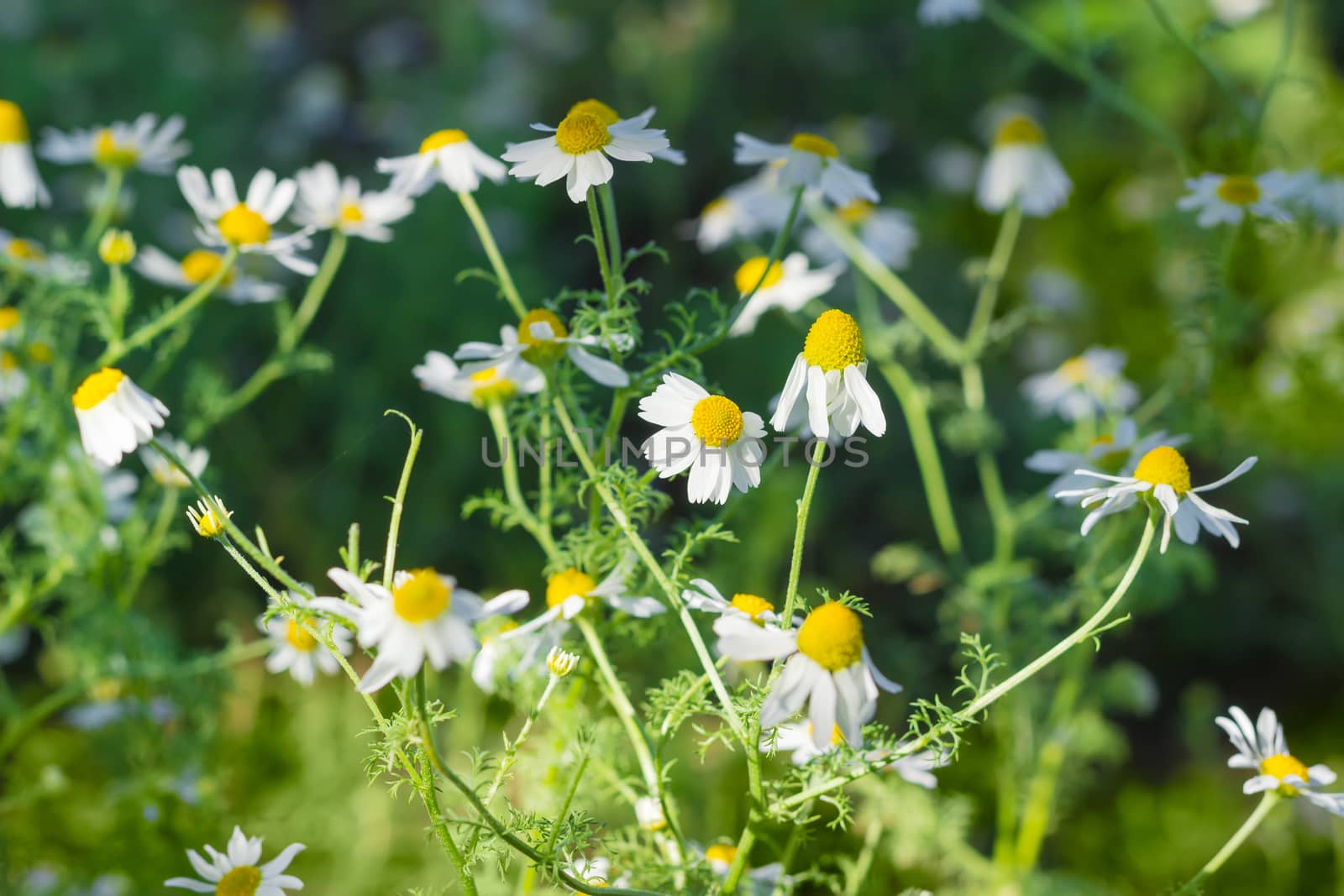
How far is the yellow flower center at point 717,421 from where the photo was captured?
31.5 inches

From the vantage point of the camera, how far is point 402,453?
101 inches

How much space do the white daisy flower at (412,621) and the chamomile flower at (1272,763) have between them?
586 millimetres

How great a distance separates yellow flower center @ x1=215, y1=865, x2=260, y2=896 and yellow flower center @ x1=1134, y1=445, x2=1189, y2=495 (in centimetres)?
73

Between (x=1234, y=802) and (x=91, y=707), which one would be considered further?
(x=1234, y=802)

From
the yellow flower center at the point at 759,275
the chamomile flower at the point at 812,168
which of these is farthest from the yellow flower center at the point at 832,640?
the yellow flower center at the point at 759,275

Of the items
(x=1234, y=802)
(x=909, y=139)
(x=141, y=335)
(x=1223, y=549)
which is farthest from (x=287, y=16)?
(x=1234, y=802)

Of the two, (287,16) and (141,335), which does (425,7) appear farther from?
(141,335)

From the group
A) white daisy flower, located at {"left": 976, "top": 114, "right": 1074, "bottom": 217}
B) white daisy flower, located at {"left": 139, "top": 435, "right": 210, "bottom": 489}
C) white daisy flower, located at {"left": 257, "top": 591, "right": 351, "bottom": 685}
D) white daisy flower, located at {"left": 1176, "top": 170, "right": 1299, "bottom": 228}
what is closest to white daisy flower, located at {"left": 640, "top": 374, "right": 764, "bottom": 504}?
white daisy flower, located at {"left": 257, "top": 591, "right": 351, "bottom": 685}

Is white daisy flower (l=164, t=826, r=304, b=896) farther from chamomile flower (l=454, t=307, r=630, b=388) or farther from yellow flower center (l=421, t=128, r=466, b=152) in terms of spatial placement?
yellow flower center (l=421, t=128, r=466, b=152)

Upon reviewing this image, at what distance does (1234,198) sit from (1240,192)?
10 mm

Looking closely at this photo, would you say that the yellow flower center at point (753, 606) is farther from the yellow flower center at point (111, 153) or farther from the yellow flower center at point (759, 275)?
the yellow flower center at point (111, 153)

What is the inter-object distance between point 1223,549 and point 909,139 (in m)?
1.79

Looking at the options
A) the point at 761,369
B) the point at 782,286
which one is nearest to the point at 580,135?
the point at 782,286

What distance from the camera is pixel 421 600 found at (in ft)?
2.18
